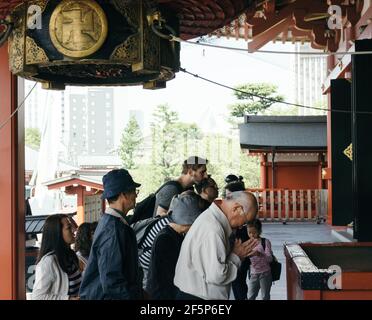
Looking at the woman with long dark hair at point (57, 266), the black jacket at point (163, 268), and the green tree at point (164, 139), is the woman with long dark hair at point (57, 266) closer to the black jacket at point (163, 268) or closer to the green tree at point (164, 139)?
the black jacket at point (163, 268)

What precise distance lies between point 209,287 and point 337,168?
20.8 ft

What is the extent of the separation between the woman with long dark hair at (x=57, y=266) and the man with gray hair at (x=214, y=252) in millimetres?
796

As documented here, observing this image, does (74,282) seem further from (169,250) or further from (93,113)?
(93,113)

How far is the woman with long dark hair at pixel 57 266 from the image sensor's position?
2.96m

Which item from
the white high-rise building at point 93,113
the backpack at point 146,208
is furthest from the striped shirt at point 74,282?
the white high-rise building at point 93,113

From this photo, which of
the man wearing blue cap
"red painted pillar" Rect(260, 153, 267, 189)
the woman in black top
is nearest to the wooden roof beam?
"red painted pillar" Rect(260, 153, 267, 189)

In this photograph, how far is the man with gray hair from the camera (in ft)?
7.73

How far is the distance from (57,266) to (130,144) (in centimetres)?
2111

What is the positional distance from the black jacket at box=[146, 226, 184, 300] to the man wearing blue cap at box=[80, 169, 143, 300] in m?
0.19

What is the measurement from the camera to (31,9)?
299cm

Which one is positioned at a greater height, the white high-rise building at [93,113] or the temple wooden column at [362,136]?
the white high-rise building at [93,113]

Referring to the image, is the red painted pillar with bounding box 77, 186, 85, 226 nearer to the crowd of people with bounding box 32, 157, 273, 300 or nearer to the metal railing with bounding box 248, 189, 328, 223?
the metal railing with bounding box 248, 189, 328, 223

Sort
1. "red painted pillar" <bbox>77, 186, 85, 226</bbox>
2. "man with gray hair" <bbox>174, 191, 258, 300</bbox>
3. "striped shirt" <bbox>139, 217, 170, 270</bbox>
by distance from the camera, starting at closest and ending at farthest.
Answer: "man with gray hair" <bbox>174, 191, 258, 300</bbox>, "striped shirt" <bbox>139, 217, 170, 270</bbox>, "red painted pillar" <bbox>77, 186, 85, 226</bbox>

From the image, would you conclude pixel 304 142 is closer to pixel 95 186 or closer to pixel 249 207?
pixel 95 186
